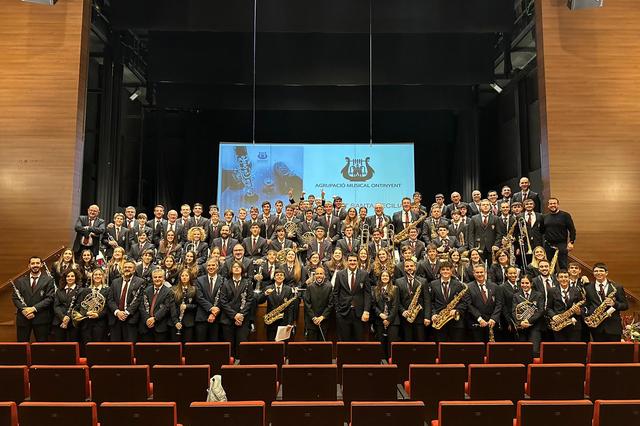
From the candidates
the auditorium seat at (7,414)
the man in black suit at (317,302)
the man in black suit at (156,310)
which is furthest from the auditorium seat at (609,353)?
the auditorium seat at (7,414)

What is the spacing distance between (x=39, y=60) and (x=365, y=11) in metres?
5.78

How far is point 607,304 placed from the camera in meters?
5.63

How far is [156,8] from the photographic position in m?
10.0

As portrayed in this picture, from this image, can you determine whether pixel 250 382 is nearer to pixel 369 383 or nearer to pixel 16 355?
pixel 369 383

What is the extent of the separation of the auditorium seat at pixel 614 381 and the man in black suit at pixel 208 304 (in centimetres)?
359

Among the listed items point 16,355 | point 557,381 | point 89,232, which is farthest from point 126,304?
point 557,381

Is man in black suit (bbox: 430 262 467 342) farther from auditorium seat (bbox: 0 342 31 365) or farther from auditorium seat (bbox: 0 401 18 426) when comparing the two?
auditorium seat (bbox: 0 401 18 426)

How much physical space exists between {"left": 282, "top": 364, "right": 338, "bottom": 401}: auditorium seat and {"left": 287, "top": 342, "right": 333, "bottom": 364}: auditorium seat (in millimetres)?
719

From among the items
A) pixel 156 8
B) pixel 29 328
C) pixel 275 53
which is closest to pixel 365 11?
pixel 275 53

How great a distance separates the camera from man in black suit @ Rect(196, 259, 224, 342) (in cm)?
580

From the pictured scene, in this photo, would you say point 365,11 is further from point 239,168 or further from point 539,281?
point 539,281

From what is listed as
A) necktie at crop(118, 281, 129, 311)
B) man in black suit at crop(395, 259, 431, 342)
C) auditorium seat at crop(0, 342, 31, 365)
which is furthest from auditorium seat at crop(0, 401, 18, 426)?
man in black suit at crop(395, 259, 431, 342)

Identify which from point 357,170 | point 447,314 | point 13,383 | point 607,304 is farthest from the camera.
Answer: point 357,170

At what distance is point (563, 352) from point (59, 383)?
4.07 meters
